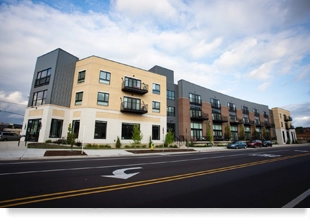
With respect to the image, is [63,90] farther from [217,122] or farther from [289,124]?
[289,124]

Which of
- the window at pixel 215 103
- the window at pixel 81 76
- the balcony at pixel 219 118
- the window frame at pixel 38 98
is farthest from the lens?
the window at pixel 215 103

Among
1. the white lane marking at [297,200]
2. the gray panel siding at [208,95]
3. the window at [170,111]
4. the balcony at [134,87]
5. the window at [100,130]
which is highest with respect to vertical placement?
the gray panel siding at [208,95]

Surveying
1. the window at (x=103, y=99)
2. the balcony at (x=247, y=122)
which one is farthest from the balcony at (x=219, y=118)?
the window at (x=103, y=99)

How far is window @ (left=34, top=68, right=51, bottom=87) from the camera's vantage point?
24516 millimetres

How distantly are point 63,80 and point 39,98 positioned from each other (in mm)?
4531

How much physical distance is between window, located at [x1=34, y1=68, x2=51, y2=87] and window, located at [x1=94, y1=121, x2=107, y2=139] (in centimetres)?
1006

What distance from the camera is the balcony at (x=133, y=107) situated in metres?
25.3

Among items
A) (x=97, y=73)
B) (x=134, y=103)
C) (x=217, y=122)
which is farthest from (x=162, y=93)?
(x=217, y=122)

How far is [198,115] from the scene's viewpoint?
123 feet

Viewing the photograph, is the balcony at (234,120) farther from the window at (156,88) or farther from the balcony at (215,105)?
the window at (156,88)

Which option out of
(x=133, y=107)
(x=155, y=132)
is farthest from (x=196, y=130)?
(x=133, y=107)

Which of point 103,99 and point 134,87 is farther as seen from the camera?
point 134,87

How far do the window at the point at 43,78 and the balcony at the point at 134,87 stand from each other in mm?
11289

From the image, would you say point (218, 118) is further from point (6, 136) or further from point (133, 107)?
point (6, 136)
